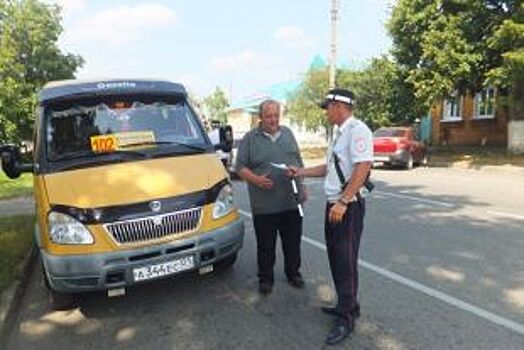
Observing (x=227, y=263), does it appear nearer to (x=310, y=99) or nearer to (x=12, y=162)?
(x=12, y=162)

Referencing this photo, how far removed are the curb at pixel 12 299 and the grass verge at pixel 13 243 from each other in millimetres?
70

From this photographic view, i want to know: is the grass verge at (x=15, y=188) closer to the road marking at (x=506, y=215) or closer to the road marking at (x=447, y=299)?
the road marking at (x=506, y=215)

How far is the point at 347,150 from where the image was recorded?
5164 mm

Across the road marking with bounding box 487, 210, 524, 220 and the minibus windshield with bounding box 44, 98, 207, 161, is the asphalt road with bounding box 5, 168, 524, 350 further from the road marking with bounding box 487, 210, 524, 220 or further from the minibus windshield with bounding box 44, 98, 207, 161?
the road marking with bounding box 487, 210, 524, 220

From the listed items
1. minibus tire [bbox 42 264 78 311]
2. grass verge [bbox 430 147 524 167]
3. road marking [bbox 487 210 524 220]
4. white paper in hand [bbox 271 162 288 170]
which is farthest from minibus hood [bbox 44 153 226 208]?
grass verge [bbox 430 147 524 167]

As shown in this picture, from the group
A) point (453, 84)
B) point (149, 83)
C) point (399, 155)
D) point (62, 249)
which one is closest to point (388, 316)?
point (62, 249)

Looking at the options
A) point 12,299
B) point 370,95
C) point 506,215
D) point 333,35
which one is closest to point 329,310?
point 12,299

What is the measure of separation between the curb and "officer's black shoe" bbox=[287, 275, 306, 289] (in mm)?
2684

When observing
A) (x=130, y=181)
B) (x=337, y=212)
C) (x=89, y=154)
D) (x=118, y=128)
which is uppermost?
(x=118, y=128)

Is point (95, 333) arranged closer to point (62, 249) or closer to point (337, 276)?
point (62, 249)

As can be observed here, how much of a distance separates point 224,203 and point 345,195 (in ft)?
5.56

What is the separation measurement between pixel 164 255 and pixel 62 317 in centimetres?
125

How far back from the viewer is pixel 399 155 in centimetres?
2384

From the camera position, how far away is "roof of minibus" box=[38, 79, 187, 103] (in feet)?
23.6
